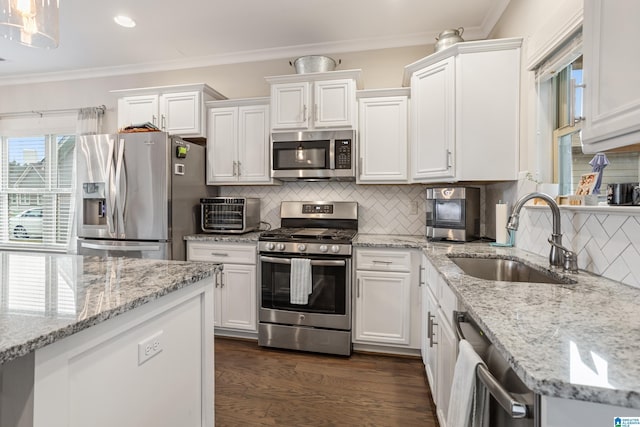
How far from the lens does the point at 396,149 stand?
276 cm

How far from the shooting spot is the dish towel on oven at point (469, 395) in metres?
0.82

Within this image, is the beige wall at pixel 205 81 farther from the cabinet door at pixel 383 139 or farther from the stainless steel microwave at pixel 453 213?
the stainless steel microwave at pixel 453 213

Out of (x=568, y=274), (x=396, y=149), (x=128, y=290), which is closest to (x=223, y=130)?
(x=396, y=149)

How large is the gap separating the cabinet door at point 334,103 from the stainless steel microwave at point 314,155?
0.29 ft

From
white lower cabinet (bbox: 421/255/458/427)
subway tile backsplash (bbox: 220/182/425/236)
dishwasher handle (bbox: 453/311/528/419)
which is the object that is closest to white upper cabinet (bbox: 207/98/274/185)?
subway tile backsplash (bbox: 220/182/425/236)

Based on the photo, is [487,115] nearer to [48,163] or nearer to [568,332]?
[568,332]

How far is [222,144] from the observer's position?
3156mm

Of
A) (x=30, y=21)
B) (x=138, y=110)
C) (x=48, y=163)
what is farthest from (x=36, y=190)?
(x=30, y=21)

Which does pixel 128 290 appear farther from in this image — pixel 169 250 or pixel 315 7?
pixel 315 7

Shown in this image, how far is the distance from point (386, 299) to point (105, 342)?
2.01m

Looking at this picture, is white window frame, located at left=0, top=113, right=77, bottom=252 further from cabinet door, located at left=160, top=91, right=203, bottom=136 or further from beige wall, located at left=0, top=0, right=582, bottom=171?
cabinet door, located at left=160, top=91, right=203, bottom=136

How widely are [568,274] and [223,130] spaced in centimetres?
294

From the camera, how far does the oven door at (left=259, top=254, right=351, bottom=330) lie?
252 cm

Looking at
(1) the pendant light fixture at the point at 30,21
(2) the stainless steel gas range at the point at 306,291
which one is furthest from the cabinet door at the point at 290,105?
(1) the pendant light fixture at the point at 30,21
